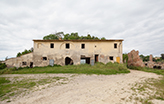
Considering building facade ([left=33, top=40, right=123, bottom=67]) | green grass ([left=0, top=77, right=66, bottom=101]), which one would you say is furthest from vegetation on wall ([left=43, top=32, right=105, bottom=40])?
green grass ([left=0, top=77, right=66, bottom=101])

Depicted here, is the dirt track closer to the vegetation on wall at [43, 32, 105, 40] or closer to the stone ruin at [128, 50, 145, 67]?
the stone ruin at [128, 50, 145, 67]

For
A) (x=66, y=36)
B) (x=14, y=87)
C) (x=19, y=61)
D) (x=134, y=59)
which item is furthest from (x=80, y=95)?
(x=66, y=36)

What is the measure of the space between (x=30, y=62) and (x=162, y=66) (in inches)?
1278

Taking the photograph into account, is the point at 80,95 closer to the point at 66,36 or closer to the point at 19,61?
the point at 19,61

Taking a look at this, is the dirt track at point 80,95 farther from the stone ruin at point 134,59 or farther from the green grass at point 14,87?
the stone ruin at point 134,59

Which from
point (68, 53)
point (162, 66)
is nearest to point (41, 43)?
point (68, 53)

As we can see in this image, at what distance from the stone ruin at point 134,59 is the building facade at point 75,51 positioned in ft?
9.54

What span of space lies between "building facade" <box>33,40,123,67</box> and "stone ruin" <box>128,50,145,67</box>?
2.91 metres

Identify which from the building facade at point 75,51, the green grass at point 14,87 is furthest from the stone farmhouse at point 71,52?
the green grass at point 14,87

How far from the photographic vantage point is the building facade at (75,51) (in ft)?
59.7

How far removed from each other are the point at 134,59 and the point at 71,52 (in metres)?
13.4

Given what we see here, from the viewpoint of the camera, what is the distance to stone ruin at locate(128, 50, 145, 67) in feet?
57.4

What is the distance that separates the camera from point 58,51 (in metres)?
18.6

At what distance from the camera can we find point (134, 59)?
18.2 metres
